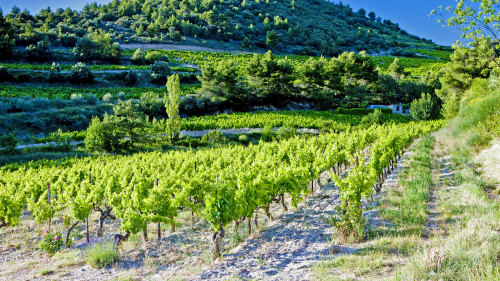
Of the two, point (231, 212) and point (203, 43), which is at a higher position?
point (203, 43)

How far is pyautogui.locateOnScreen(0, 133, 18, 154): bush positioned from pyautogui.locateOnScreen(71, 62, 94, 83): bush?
855 inches

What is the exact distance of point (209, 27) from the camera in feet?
281

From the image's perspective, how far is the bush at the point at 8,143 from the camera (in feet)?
→ 64.6

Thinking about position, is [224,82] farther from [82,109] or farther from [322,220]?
[322,220]

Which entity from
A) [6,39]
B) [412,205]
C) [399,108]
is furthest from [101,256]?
[6,39]

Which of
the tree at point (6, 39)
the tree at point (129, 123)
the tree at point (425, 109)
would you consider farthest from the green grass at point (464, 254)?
the tree at point (6, 39)

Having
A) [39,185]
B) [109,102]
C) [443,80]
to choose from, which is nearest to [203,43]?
[109,102]

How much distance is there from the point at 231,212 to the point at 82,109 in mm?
28896

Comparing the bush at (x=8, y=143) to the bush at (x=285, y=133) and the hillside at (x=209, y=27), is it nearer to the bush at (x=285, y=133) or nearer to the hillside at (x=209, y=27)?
the bush at (x=285, y=133)

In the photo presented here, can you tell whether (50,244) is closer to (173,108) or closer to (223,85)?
(173,108)

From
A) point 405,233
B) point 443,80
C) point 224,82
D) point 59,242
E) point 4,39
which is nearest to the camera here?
point 405,233

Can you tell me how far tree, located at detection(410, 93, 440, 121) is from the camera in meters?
33.8

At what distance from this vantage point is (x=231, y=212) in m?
6.43

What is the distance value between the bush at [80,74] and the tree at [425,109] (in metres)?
44.6
